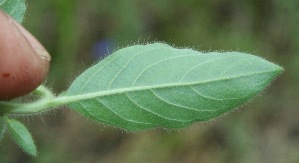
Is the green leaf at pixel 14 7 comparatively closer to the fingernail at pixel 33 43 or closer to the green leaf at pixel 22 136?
the fingernail at pixel 33 43

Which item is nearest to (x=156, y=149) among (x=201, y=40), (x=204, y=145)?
(x=204, y=145)

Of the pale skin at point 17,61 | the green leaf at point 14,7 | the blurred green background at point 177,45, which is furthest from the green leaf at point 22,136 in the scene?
the blurred green background at point 177,45

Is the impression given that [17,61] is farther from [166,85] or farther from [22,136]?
[166,85]

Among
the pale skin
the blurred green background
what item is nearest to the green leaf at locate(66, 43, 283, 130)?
the pale skin

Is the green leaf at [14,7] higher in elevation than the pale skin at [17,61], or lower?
higher

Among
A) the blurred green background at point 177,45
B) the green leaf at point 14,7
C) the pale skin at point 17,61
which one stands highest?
the green leaf at point 14,7

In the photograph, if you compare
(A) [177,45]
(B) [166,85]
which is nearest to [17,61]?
(B) [166,85]

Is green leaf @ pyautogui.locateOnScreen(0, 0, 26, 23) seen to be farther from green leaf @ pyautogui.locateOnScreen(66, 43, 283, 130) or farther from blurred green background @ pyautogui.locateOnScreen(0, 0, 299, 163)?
blurred green background @ pyautogui.locateOnScreen(0, 0, 299, 163)
